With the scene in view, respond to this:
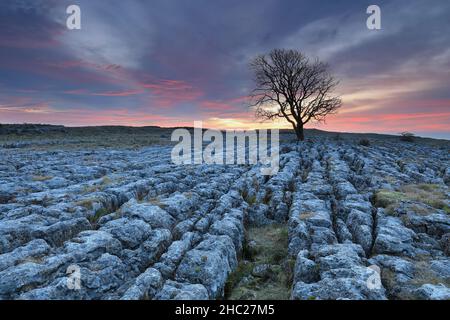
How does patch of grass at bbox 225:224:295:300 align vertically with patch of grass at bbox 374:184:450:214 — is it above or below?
below

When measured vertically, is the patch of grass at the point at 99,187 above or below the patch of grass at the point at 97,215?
above

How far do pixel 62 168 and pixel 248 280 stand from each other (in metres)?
20.9

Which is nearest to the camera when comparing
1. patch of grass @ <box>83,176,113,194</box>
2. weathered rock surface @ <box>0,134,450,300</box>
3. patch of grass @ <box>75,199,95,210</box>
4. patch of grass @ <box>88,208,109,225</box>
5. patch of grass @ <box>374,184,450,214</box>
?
weathered rock surface @ <box>0,134,450,300</box>

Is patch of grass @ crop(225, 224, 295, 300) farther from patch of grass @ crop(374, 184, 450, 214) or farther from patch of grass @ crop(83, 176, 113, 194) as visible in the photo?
patch of grass @ crop(83, 176, 113, 194)

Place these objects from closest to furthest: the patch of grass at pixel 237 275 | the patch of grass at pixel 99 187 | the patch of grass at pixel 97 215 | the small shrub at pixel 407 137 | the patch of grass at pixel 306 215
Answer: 1. the patch of grass at pixel 237 275
2. the patch of grass at pixel 306 215
3. the patch of grass at pixel 97 215
4. the patch of grass at pixel 99 187
5. the small shrub at pixel 407 137

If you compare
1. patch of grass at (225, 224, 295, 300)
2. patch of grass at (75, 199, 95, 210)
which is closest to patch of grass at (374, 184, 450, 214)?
patch of grass at (225, 224, 295, 300)

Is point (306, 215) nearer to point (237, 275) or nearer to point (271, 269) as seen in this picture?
point (271, 269)

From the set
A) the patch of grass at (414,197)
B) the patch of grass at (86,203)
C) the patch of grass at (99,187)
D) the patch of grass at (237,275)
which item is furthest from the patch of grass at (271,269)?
the patch of grass at (99,187)

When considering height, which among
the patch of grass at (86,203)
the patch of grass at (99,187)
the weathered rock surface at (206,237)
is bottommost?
the weathered rock surface at (206,237)

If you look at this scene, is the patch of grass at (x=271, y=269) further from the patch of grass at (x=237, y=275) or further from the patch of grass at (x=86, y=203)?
the patch of grass at (x=86, y=203)

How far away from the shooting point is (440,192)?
17.1 m

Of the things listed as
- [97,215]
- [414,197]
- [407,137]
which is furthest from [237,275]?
[407,137]
